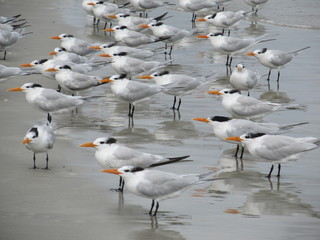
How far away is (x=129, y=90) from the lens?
10.8 m

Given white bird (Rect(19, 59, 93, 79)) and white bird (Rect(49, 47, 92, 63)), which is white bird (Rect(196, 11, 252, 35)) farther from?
white bird (Rect(19, 59, 93, 79))

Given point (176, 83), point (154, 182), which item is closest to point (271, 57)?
point (176, 83)

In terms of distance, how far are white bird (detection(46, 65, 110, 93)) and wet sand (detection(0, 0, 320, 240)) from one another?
38 centimetres

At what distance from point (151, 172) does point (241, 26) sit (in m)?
13.7

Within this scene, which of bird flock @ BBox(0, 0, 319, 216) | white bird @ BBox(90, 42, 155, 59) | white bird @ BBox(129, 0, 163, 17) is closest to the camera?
bird flock @ BBox(0, 0, 319, 216)

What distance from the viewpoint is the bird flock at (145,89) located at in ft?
24.7

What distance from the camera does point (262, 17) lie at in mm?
22141

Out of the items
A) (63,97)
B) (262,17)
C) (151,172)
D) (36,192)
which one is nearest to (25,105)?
(63,97)

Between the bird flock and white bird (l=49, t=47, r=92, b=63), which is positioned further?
white bird (l=49, t=47, r=92, b=63)

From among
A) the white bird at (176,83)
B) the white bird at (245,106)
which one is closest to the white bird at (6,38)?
the white bird at (176,83)

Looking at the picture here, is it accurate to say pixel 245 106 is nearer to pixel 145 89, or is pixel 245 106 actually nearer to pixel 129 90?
pixel 145 89

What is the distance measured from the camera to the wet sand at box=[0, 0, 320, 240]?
650 cm

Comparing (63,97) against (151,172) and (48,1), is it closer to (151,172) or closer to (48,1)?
(151,172)

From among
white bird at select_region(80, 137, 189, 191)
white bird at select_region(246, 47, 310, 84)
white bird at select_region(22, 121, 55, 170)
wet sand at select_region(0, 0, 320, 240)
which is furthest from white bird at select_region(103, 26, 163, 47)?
white bird at select_region(80, 137, 189, 191)
